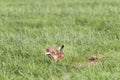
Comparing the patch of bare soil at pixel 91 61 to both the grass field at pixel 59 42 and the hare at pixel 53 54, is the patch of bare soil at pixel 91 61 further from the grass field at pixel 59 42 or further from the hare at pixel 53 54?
the hare at pixel 53 54

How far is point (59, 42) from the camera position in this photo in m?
7.41

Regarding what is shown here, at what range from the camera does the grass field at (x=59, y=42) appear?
5.78m

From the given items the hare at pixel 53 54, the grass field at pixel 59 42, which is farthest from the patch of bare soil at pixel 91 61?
the hare at pixel 53 54

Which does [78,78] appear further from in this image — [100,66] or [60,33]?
[60,33]

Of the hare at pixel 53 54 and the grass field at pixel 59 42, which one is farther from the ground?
the hare at pixel 53 54

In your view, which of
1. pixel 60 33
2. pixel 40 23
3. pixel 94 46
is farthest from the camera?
pixel 40 23

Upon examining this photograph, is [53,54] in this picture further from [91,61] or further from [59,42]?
[59,42]

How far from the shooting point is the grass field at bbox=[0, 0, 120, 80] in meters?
5.78

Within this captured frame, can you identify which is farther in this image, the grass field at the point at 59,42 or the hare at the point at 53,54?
the hare at the point at 53,54

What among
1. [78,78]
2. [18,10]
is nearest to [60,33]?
[78,78]

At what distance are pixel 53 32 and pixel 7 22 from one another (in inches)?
81.7

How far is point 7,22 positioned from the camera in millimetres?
9938

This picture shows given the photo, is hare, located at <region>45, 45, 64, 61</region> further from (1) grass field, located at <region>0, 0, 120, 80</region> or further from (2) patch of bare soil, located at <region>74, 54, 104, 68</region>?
(2) patch of bare soil, located at <region>74, 54, 104, 68</region>

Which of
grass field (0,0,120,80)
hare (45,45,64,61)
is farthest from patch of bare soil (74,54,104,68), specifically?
hare (45,45,64,61)
